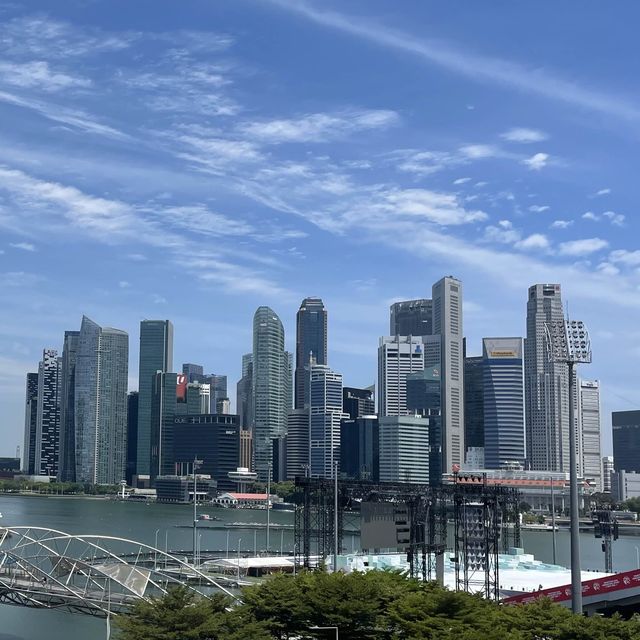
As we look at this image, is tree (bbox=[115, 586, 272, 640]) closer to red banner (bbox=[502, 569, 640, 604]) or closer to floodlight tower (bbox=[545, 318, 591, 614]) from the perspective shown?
floodlight tower (bbox=[545, 318, 591, 614])

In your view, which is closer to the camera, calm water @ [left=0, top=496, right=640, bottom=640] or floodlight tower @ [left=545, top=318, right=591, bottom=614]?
floodlight tower @ [left=545, top=318, right=591, bottom=614]

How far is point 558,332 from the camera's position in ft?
161

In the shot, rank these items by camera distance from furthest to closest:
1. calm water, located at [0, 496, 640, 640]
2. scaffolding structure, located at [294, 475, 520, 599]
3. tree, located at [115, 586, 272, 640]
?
scaffolding structure, located at [294, 475, 520, 599], calm water, located at [0, 496, 640, 640], tree, located at [115, 586, 272, 640]

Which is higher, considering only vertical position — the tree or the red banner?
the tree

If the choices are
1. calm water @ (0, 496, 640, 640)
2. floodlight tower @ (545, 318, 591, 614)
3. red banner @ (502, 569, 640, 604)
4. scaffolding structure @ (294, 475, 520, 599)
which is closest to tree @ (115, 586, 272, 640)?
floodlight tower @ (545, 318, 591, 614)

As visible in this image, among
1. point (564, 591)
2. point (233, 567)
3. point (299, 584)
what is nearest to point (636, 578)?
point (564, 591)

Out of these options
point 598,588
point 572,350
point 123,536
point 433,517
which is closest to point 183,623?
point 572,350

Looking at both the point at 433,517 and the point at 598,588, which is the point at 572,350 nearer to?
the point at 598,588

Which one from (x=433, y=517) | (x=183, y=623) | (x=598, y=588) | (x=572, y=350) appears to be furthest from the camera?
(x=433, y=517)

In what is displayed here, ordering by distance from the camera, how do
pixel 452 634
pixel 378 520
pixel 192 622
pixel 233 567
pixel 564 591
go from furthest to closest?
pixel 233 567, pixel 378 520, pixel 564 591, pixel 192 622, pixel 452 634

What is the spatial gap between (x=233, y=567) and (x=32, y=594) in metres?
47.2

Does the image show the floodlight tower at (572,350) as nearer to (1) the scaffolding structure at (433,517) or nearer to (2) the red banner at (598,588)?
(2) the red banner at (598,588)

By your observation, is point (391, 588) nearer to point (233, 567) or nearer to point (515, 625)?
point (515, 625)

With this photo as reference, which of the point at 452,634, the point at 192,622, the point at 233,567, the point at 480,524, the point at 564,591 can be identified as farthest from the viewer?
the point at 233,567
